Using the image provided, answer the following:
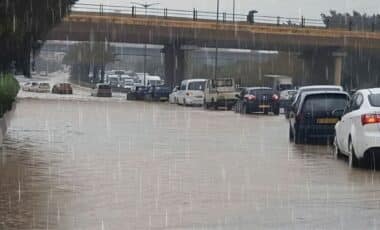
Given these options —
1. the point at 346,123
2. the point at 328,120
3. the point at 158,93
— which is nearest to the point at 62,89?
the point at 158,93

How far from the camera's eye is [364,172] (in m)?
15.9

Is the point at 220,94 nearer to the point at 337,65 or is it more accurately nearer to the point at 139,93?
the point at 139,93

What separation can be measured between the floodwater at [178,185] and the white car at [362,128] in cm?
34

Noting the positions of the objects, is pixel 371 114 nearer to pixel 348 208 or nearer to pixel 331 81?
pixel 348 208

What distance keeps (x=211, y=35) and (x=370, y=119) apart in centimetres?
5635

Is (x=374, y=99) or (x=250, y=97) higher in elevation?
(x=374, y=99)

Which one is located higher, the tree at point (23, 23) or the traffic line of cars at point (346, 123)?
the tree at point (23, 23)

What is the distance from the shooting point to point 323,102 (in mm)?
23188

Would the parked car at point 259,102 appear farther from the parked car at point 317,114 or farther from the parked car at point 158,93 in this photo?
the parked car at point 317,114

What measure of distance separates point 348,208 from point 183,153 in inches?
344

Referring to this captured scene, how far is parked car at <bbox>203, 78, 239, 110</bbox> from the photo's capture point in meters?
53.7

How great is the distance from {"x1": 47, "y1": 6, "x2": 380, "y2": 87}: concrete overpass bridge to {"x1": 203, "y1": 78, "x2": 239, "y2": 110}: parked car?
49.6 ft

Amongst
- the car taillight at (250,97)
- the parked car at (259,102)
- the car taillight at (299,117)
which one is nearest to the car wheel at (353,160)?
the car taillight at (299,117)

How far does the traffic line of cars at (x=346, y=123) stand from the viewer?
15.8m
